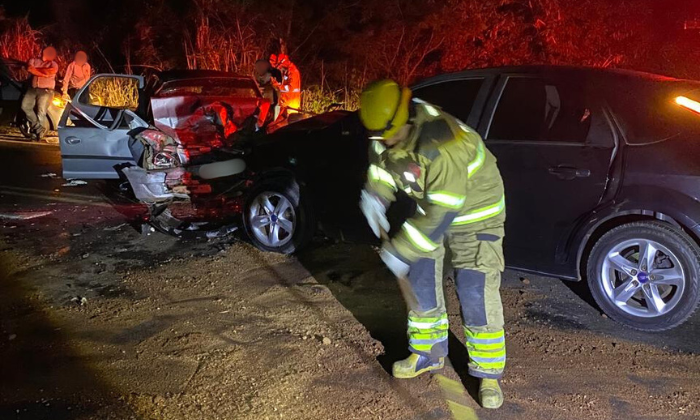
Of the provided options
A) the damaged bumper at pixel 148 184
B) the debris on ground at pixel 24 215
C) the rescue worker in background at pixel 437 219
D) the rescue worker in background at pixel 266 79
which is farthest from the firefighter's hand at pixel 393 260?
the rescue worker in background at pixel 266 79

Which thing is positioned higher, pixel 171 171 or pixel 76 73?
pixel 76 73

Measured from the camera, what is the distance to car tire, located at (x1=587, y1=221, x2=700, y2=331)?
13.3 feet

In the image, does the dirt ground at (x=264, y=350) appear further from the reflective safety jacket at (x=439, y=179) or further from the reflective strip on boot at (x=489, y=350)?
the reflective safety jacket at (x=439, y=179)

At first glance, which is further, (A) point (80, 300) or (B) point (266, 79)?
(B) point (266, 79)

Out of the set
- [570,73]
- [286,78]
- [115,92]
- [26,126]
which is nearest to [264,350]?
[570,73]

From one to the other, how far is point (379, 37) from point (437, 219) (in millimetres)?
17276

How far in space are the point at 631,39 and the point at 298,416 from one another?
49.9 ft

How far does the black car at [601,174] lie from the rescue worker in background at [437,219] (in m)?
1.23

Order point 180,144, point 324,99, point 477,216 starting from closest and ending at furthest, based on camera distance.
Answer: point 477,216
point 180,144
point 324,99

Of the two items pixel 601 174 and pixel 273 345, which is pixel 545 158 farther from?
pixel 273 345

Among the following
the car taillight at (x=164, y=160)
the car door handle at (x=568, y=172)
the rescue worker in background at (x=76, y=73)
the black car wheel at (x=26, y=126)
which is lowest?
the black car wheel at (x=26, y=126)

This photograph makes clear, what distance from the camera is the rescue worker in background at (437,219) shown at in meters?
3.01

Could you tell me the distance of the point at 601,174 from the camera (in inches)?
167

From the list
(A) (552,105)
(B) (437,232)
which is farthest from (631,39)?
(B) (437,232)
